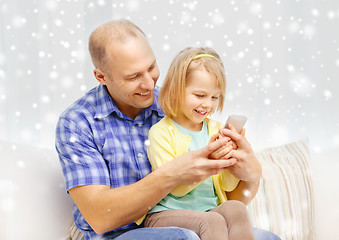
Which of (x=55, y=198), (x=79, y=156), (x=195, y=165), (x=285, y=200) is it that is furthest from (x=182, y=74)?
(x=285, y=200)

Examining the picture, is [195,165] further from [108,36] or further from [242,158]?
[108,36]

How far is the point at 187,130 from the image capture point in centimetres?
149

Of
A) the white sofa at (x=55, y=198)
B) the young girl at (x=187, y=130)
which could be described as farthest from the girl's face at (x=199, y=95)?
the white sofa at (x=55, y=198)

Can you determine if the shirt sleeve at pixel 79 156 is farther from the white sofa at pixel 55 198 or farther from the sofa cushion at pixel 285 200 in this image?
the sofa cushion at pixel 285 200

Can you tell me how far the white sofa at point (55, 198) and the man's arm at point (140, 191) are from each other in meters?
0.24

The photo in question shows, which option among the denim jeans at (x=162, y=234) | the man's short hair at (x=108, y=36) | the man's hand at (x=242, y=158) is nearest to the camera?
the denim jeans at (x=162, y=234)

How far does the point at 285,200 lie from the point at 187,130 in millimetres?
732

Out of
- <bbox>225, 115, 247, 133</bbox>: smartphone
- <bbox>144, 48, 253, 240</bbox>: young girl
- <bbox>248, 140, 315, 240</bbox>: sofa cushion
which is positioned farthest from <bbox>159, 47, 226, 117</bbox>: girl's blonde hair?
<bbox>248, 140, 315, 240</bbox>: sofa cushion

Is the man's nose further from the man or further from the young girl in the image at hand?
the man

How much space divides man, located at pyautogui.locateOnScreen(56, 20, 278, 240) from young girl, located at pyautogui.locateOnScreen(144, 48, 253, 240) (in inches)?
2.2

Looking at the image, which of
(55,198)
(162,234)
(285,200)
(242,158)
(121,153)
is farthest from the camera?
(285,200)

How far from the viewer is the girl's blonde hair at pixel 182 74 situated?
1.44 metres

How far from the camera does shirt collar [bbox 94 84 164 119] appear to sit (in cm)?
157

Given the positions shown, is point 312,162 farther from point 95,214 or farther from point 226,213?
point 95,214
